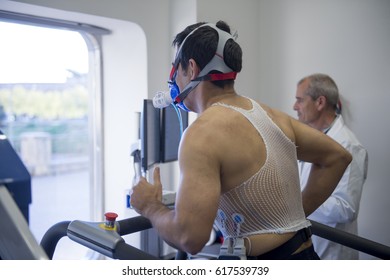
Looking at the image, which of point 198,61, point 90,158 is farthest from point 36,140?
point 198,61

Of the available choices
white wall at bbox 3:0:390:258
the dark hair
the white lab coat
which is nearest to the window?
white wall at bbox 3:0:390:258

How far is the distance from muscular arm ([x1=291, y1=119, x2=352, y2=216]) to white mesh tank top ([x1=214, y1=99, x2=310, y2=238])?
0.15m

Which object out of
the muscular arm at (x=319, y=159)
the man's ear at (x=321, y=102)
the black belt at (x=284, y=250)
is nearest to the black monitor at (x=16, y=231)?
the black belt at (x=284, y=250)

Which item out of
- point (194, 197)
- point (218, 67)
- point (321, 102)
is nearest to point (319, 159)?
point (218, 67)

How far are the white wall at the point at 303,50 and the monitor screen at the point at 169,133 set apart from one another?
0.28 metres

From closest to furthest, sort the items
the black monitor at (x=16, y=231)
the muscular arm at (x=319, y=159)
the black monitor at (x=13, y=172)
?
the black monitor at (x=16, y=231)
the black monitor at (x=13, y=172)
the muscular arm at (x=319, y=159)

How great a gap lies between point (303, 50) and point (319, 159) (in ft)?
4.88

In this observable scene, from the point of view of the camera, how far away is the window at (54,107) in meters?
2.43

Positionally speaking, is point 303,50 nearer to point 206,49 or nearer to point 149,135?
point 149,135

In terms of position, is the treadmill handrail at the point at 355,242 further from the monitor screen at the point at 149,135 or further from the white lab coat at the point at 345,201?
the monitor screen at the point at 149,135

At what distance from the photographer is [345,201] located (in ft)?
6.25

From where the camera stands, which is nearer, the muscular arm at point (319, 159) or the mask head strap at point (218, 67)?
the mask head strap at point (218, 67)

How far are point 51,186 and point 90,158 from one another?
1088 millimetres

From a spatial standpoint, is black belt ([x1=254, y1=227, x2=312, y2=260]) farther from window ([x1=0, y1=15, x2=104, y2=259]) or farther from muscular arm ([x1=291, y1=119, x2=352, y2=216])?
window ([x1=0, y1=15, x2=104, y2=259])
